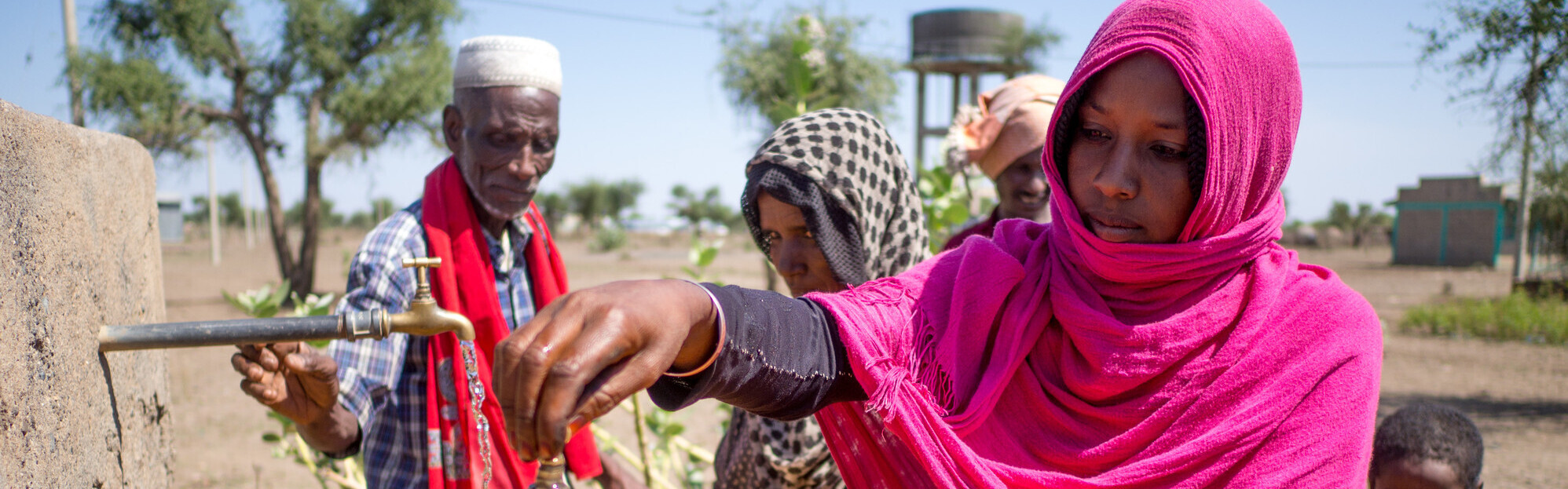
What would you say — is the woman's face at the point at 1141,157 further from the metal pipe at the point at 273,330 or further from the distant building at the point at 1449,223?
the distant building at the point at 1449,223

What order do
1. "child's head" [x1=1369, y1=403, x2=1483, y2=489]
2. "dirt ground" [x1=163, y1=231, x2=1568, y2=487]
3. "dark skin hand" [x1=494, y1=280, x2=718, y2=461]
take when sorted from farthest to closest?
"dirt ground" [x1=163, y1=231, x2=1568, y2=487] → "child's head" [x1=1369, y1=403, x2=1483, y2=489] → "dark skin hand" [x1=494, y1=280, x2=718, y2=461]

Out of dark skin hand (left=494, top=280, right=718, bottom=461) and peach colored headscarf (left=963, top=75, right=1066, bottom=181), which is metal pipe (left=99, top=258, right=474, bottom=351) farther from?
peach colored headscarf (left=963, top=75, right=1066, bottom=181)

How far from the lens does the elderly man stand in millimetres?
2062

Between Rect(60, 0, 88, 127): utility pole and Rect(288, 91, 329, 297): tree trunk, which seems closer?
Rect(60, 0, 88, 127): utility pole

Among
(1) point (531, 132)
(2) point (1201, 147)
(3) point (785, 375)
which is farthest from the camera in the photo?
(1) point (531, 132)

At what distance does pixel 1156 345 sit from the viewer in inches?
48.4

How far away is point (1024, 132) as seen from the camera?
2.56m

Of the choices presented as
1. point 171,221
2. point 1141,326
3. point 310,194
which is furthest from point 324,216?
point 1141,326

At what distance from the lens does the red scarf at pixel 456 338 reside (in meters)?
2.14

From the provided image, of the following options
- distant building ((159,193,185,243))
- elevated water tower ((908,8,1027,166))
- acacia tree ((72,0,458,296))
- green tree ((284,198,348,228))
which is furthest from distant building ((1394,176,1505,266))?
green tree ((284,198,348,228))

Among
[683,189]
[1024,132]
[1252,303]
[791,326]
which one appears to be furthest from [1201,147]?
[683,189]

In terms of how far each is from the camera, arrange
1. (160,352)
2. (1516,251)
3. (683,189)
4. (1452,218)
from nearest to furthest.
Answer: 1. (160,352)
2. (1516,251)
3. (1452,218)
4. (683,189)

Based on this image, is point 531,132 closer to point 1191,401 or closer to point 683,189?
point 1191,401

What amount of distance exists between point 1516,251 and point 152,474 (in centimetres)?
2060
